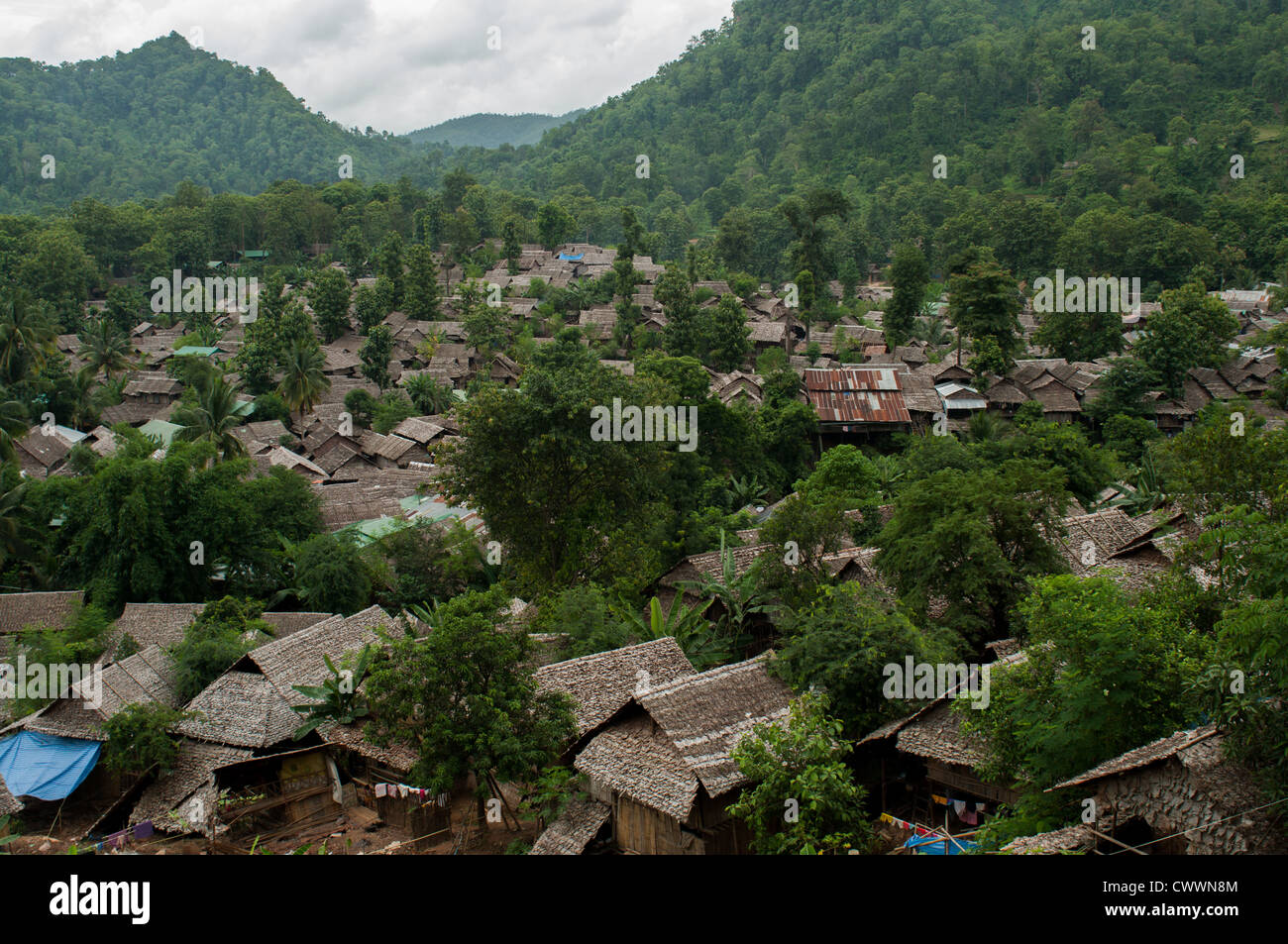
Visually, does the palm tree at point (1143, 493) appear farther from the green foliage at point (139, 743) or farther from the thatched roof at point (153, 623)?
the thatched roof at point (153, 623)

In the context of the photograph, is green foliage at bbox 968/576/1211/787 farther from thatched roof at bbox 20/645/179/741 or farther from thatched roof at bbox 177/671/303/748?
thatched roof at bbox 20/645/179/741

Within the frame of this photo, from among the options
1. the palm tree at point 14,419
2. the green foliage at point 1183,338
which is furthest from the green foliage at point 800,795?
the palm tree at point 14,419

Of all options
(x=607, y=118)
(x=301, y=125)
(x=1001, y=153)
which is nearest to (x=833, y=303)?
(x=1001, y=153)

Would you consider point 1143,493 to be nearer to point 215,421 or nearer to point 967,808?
point 967,808

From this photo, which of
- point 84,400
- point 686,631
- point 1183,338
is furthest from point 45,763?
point 1183,338

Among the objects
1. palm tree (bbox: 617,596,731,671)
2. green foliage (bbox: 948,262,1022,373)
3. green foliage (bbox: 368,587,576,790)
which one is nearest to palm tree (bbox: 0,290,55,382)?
palm tree (bbox: 617,596,731,671)
